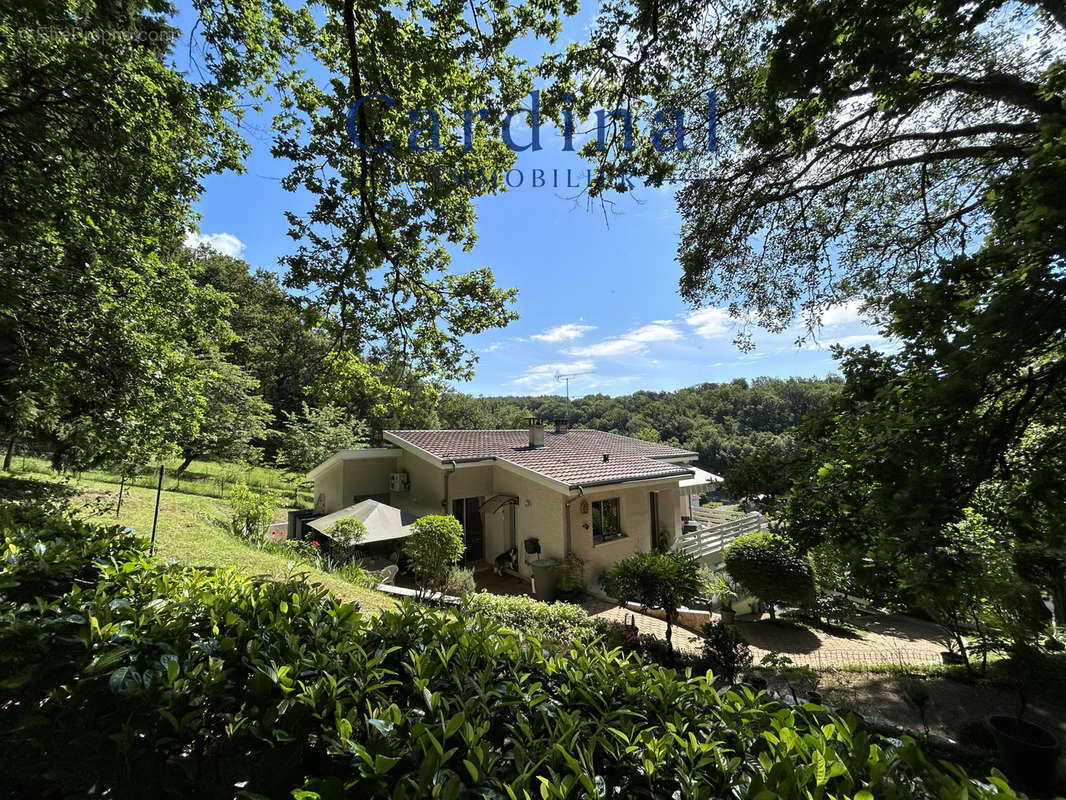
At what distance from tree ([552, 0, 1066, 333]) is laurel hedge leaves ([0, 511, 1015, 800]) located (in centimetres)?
441

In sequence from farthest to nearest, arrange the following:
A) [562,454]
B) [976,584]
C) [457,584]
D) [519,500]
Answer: [562,454], [519,500], [457,584], [976,584]

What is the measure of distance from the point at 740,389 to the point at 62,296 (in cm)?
6454

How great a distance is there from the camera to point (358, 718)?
175cm

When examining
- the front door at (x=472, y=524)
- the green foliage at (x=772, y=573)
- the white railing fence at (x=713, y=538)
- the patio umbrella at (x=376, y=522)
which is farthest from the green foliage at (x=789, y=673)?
the front door at (x=472, y=524)

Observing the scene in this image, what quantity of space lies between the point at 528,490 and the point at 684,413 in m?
54.9

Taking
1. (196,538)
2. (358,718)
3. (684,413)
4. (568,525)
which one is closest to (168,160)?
(196,538)

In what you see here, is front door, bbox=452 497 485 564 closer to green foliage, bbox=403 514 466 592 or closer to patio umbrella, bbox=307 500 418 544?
patio umbrella, bbox=307 500 418 544

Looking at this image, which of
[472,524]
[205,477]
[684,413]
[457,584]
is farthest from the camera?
[684,413]

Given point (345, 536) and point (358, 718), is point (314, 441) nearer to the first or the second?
point (345, 536)

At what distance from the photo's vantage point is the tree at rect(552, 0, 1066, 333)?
10.9ft

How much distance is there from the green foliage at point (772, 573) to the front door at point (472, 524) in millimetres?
7519

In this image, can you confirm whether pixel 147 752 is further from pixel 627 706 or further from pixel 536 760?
pixel 627 706

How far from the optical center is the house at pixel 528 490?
11.3 m

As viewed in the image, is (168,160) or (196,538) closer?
(168,160)
